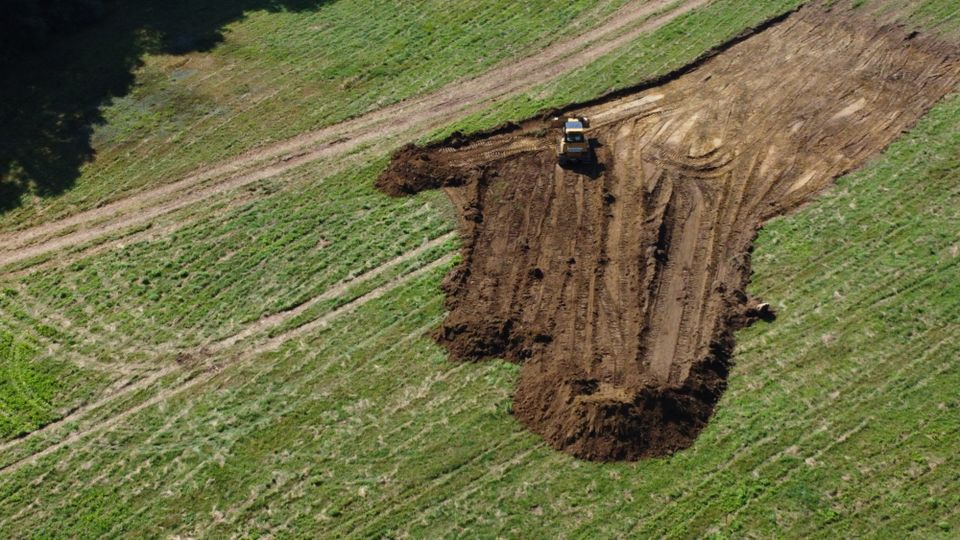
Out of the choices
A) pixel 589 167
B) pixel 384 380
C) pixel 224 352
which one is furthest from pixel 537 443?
pixel 589 167

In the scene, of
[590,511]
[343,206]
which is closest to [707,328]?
[590,511]

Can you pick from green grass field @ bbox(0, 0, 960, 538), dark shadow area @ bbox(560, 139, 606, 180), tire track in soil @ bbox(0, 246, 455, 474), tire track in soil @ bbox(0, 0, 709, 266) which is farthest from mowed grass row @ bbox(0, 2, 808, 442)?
dark shadow area @ bbox(560, 139, 606, 180)

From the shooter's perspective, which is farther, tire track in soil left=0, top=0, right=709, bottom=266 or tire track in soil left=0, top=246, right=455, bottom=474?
tire track in soil left=0, top=0, right=709, bottom=266

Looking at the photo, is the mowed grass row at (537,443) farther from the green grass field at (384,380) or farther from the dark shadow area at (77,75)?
the dark shadow area at (77,75)

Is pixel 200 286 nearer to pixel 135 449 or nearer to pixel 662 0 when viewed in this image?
pixel 135 449

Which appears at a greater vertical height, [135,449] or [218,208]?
[218,208]

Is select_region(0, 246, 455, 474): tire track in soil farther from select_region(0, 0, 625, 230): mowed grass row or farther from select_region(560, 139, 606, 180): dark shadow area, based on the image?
select_region(0, 0, 625, 230): mowed grass row

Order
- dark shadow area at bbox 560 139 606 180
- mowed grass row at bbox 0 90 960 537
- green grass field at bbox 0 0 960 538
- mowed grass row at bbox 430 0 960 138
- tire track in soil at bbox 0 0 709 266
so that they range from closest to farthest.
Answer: mowed grass row at bbox 0 90 960 537 → green grass field at bbox 0 0 960 538 → dark shadow area at bbox 560 139 606 180 → tire track in soil at bbox 0 0 709 266 → mowed grass row at bbox 430 0 960 138
